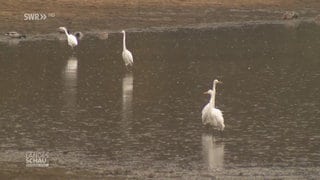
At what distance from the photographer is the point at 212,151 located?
55.3 feet

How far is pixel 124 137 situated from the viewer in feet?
59.2

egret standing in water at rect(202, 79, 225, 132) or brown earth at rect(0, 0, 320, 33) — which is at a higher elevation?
egret standing in water at rect(202, 79, 225, 132)

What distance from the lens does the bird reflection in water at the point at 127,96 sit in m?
20.6

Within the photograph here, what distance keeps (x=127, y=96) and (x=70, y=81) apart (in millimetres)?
3001

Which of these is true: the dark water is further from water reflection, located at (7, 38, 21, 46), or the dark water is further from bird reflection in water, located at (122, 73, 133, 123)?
water reflection, located at (7, 38, 21, 46)

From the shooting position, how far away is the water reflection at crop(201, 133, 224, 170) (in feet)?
51.4

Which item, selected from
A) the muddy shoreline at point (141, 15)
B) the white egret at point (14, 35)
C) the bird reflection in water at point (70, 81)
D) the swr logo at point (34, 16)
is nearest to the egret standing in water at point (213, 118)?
the bird reflection in water at point (70, 81)

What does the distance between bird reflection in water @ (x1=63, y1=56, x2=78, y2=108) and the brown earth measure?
8.47 m

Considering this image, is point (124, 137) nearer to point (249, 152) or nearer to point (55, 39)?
point (249, 152)

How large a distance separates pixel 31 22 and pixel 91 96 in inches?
664

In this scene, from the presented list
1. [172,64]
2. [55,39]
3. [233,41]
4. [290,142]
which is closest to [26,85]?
[172,64]

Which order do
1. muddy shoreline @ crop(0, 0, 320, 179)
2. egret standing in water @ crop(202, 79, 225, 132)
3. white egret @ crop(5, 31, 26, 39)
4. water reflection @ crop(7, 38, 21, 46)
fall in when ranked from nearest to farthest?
egret standing in water @ crop(202, 79, 225, 132), water reflection @ crop(7, 38, 21, 46), white egret @ crop(5, 31, 26, 39), muddy shoreline @ crop(0, 0, 320, 179)

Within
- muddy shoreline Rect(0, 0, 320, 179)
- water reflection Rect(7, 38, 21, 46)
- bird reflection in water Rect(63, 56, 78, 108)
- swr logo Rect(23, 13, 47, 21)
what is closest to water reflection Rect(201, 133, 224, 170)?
bird reflection in water Rect(63, 56, 78, 108)

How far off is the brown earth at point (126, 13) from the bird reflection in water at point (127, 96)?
12.3m
